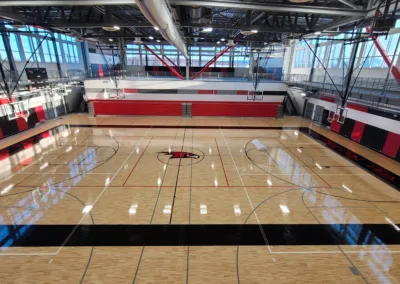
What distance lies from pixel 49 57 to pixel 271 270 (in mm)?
32236

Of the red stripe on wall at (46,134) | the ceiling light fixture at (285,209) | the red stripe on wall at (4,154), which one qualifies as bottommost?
the red stripe on wall at (46,134)

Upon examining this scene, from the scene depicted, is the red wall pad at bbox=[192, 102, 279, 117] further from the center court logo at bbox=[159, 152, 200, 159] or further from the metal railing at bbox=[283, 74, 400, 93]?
the center court logo at bbox=[159, 152, 200, 159]

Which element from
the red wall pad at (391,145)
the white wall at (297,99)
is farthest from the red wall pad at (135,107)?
the red wall pad at (391,145)

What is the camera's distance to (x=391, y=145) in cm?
1357

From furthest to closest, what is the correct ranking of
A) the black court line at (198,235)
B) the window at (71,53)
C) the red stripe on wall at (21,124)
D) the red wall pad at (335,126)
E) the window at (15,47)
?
the window at (71,53)
the window at (15,47)
the red wall pad at (335,126)
the red stripe on wall at (21,124)
the black court line at (198,235)

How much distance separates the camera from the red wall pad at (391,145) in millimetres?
13203

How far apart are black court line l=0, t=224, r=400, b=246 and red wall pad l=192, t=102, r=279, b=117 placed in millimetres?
17901

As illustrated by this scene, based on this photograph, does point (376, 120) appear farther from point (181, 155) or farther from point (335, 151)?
point (181, 155)

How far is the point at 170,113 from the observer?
23797mm

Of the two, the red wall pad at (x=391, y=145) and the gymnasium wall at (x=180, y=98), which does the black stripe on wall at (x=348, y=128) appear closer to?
the red wall pad at (x=391, y=145)

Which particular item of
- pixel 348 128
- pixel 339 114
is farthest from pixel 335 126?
pixel 339 114

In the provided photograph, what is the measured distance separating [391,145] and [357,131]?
10.4ft

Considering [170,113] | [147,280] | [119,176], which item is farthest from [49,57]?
[147,280]

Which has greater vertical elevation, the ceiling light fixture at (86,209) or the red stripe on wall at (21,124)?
the red stripe on wall at (21,124)
